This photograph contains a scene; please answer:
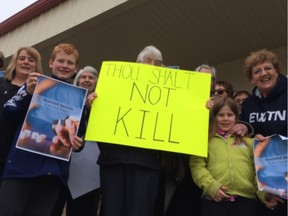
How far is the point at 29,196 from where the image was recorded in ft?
6.01

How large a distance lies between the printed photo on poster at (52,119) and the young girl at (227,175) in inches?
29.4

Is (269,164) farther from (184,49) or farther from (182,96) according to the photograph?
(184,49)

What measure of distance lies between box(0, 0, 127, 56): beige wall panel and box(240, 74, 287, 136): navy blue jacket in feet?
7.88

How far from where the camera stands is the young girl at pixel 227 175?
1845 mm

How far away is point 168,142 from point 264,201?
0.60 meters

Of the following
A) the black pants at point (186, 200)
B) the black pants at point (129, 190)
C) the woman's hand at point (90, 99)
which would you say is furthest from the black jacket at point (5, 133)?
the black pants at point (186, 200)

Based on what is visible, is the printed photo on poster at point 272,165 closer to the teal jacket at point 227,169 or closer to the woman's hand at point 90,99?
the teal jacket at point 227,169

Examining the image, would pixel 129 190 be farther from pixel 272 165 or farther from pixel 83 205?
pixel 272 165

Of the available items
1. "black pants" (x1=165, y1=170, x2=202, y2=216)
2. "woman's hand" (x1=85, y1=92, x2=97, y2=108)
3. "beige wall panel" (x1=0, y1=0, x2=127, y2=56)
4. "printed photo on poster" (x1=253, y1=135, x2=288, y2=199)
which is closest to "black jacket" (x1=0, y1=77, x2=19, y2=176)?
"woman's hand" (x1=85, y1=92, x2=97, y2=108)

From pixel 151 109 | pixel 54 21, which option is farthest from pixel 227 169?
pixel 54 21

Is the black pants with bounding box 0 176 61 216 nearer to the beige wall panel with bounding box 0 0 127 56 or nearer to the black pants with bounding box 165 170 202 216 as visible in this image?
the black pants with bounding box 165 170 202 216

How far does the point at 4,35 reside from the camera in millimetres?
5992

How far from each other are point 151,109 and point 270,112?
0.71m

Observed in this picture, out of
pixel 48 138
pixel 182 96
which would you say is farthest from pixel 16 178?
pixel 182 96
